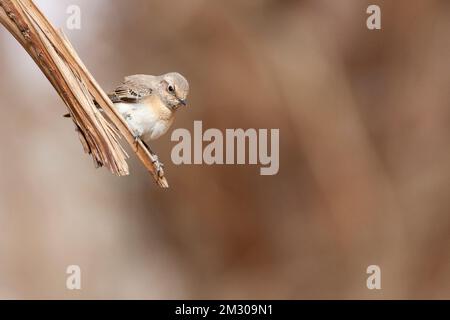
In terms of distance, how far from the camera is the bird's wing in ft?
10.0

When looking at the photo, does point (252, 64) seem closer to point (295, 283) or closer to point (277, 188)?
point (277, 188)

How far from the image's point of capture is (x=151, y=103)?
2990mm

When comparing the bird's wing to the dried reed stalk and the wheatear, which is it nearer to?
the wheatear

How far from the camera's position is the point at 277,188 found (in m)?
4.00

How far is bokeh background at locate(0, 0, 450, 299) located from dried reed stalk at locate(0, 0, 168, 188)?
175 centimetres

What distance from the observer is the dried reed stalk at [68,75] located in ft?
6.66

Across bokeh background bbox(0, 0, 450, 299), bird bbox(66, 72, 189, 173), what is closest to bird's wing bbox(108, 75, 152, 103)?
bird bbox(66, 72, 189, 173)

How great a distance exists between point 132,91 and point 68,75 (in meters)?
1.03

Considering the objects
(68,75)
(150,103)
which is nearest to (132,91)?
(150,103)

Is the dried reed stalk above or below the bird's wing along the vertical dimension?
below

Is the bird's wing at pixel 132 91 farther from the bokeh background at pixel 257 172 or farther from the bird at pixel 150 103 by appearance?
the bokeh background at pixel 257 172
